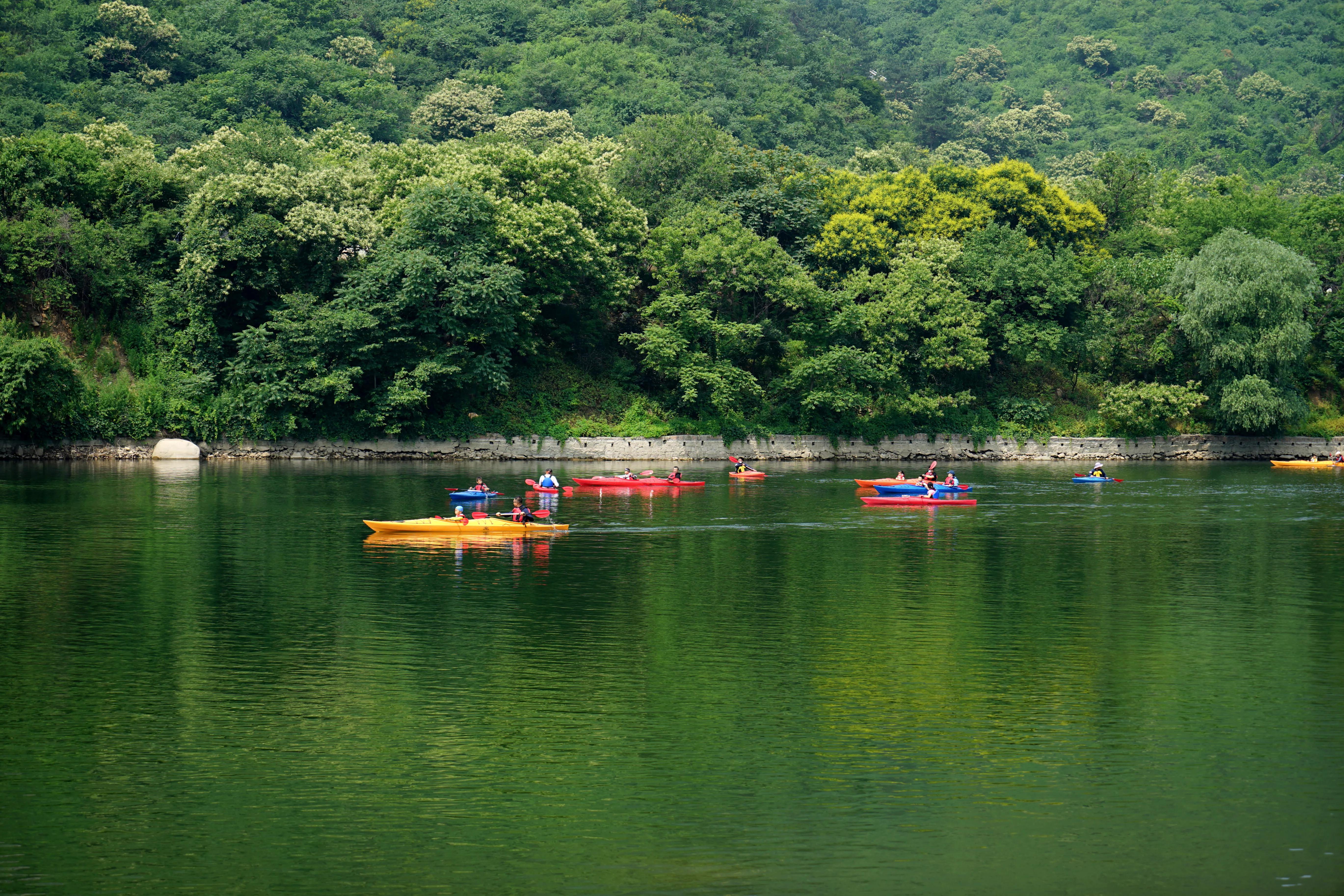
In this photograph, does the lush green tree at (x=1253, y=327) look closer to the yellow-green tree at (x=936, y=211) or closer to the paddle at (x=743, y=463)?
the yellow-green tree at (x=936, y=211)

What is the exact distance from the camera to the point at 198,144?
76.5m

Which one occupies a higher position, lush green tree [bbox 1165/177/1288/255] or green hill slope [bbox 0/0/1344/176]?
green hill slope [bbox 0/0/1344/176]

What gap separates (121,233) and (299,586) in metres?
43.5

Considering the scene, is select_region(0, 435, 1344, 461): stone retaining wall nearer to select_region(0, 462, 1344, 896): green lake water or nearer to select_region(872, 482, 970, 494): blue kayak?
select_region(872, 482, 970, 494): blue kayak

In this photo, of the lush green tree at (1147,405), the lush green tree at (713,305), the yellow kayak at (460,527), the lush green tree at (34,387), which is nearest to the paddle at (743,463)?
the lush green tree at (713,305)

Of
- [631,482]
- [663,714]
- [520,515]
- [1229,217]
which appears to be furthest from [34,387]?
[1229,217]

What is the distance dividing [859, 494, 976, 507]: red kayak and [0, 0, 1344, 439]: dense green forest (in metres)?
19.9

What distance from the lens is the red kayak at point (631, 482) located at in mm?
55938

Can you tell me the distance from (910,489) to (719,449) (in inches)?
822

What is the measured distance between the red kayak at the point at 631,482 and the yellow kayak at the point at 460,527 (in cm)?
1492

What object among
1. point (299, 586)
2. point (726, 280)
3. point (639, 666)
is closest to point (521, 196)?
point (726, 280)

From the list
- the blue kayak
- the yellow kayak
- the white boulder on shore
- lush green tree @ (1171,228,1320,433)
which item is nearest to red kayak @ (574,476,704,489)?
the blue kayak

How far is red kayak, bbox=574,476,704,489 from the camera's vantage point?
184 feet

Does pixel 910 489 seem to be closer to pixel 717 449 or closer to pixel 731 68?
pixel 717 449
